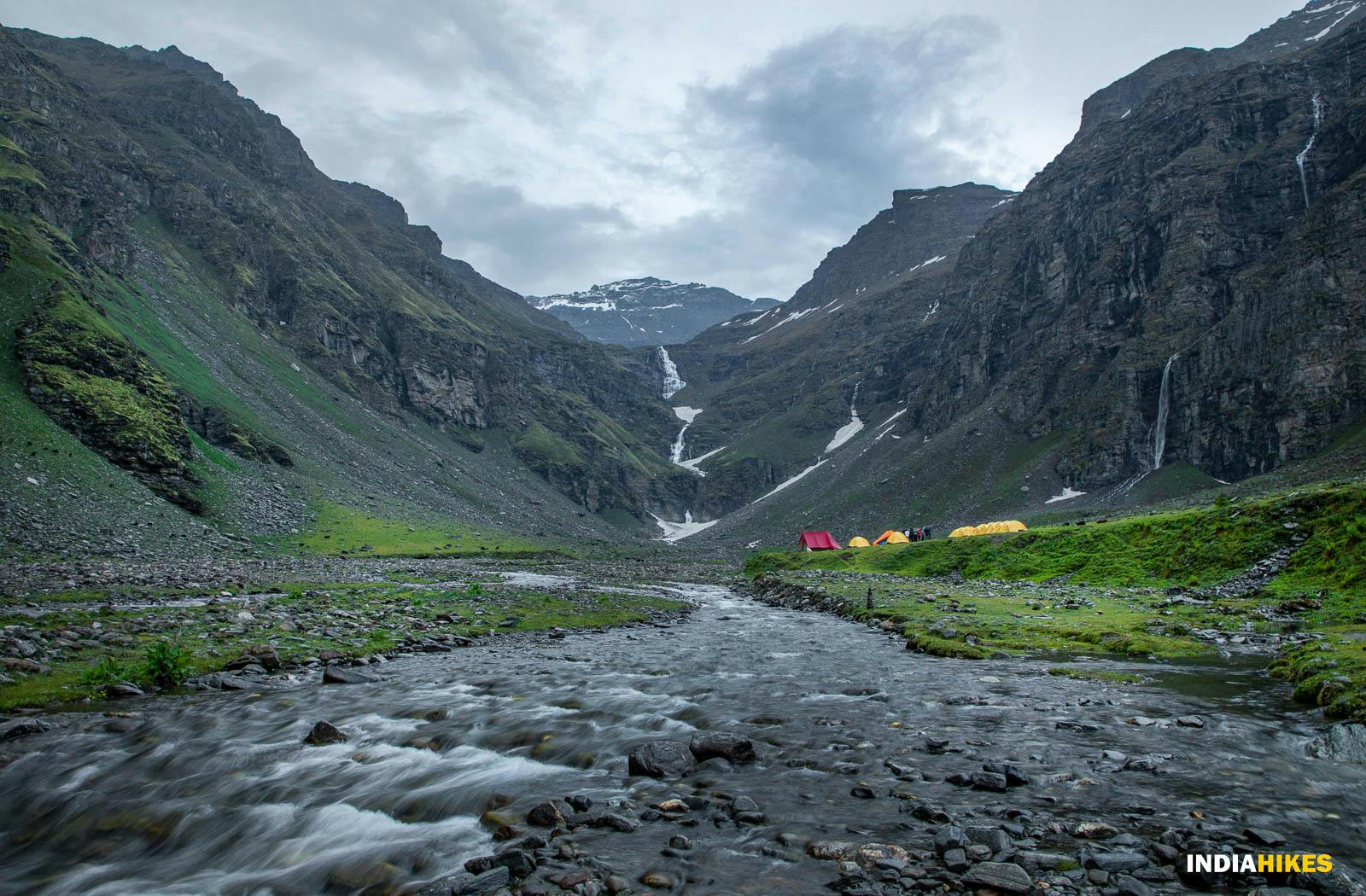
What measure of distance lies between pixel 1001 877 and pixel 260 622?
2606cm

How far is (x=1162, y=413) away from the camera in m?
124

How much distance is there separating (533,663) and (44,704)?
12137mm

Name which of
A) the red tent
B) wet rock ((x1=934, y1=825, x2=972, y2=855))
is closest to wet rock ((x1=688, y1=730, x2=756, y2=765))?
wet rock ((x1=934, y1=825, x2=972, y2=855))

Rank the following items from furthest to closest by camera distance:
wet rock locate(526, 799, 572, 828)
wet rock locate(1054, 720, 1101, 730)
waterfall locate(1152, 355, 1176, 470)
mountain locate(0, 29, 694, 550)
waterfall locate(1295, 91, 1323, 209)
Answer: waterfall locate(1295, 91, 1323, 209) → waterfall locate(1152, 355, 1176, 470) → mountain locate(0, 29, 694, 550) → wet rock locate(1054, 720, 1101, 730) → wet rock locate(526, 799, 572, 828)

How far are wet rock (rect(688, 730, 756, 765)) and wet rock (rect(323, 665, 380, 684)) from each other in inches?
464

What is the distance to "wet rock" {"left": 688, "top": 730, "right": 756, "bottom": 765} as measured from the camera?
12203 mm

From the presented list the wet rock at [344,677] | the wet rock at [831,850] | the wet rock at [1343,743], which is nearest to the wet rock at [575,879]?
the wet rock at [831,850]

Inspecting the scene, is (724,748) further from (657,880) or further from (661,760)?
(657,880)

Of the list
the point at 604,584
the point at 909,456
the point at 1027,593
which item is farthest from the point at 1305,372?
the point at 604,584

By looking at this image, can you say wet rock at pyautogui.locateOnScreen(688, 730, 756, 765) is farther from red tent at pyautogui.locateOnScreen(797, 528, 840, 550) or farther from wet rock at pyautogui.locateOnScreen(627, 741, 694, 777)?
red tent at pyautogui.locateOnScreen(797, 528, 840, 550)

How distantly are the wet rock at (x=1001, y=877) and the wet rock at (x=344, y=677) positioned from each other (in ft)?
57.3

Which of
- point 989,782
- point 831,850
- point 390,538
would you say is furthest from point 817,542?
point 831,850

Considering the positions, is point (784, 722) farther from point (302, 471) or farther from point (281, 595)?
point (302, 471)

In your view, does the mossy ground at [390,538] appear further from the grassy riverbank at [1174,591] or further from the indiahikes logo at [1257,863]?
the indiahikes logo at [1257,863]
